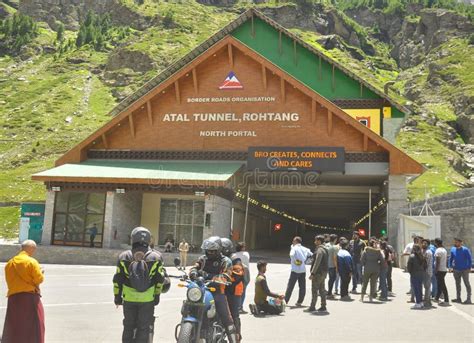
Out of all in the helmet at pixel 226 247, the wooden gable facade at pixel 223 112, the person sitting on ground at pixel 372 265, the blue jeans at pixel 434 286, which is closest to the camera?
the helmet at pixel 226 247

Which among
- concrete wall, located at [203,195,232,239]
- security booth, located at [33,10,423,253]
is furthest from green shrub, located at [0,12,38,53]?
concrete wall, located at [203,195,232,239]

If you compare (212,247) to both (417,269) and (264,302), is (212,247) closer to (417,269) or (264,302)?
(264,302)

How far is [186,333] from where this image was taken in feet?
21.5

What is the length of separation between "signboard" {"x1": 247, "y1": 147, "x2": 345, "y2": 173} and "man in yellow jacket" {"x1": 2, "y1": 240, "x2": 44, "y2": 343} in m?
22.4

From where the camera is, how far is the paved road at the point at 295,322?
9172 mm

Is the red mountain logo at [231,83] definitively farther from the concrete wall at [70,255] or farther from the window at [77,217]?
the concrete wall at [70,255]

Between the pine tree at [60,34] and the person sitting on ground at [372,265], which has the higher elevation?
the pine tree at [60,34]

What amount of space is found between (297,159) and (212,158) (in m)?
5.34

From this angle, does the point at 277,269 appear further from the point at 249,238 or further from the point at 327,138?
the point at 249,238

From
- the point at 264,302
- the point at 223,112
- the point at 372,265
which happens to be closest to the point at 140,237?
the point at 264,302

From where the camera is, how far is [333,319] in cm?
1113

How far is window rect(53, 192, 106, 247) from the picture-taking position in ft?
94.3

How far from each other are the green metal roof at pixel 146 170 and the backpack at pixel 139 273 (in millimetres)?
18967

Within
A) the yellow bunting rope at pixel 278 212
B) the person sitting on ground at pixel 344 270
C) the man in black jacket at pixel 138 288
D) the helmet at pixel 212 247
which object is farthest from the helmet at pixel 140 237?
the yellow bunting rope at pixel 278 212
